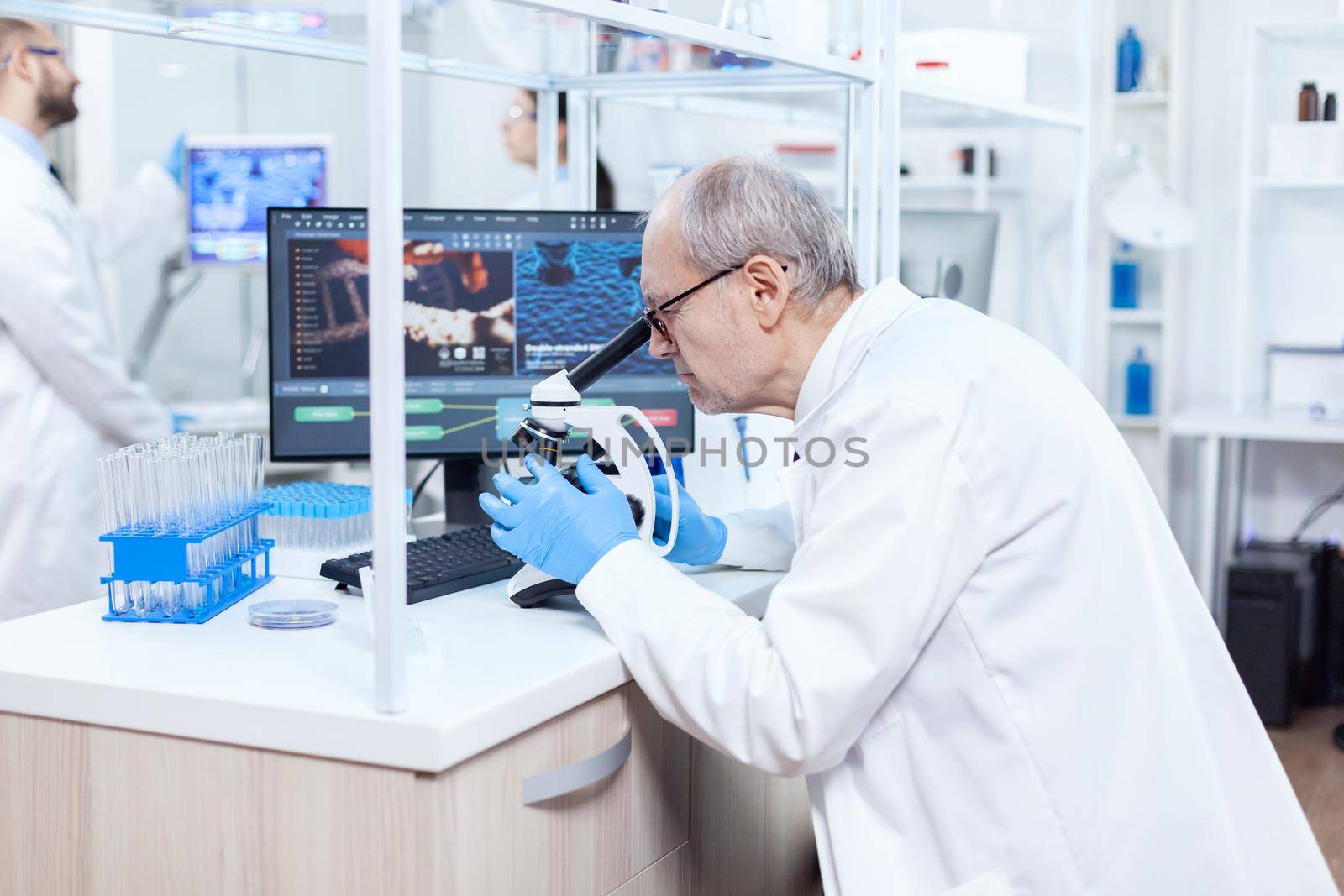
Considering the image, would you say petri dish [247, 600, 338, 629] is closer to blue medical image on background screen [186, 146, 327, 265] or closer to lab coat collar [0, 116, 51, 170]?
lab coat collar [0, 116, 51, 170]

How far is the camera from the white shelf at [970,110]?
2014mm

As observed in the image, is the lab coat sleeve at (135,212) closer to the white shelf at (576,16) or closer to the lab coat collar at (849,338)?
the white shelf at (576,16)

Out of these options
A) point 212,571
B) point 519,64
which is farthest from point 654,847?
point 519,64

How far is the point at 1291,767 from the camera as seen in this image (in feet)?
10.4

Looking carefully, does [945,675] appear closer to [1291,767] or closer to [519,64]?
[519,64]

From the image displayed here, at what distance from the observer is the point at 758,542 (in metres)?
1.56

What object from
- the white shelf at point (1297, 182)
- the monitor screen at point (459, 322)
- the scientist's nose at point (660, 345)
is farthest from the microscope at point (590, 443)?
the white shelf at point (1297, 182)

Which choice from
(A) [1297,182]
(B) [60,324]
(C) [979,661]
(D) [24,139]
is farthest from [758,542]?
(A) [1297,182]

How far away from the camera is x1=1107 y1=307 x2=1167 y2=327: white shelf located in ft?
13.5

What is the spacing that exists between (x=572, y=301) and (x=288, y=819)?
0.94 meters

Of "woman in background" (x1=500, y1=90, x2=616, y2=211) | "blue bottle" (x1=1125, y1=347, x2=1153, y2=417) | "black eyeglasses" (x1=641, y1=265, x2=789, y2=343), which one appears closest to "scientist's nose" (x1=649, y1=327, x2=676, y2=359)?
"black eyeglasses" (x1=641, y1=265, x2=789, y2=343)

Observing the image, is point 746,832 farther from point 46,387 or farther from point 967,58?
point 46,387

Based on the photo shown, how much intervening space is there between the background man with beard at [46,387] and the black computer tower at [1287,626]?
2.67 meters

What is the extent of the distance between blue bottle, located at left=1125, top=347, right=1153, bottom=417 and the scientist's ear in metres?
3.16
